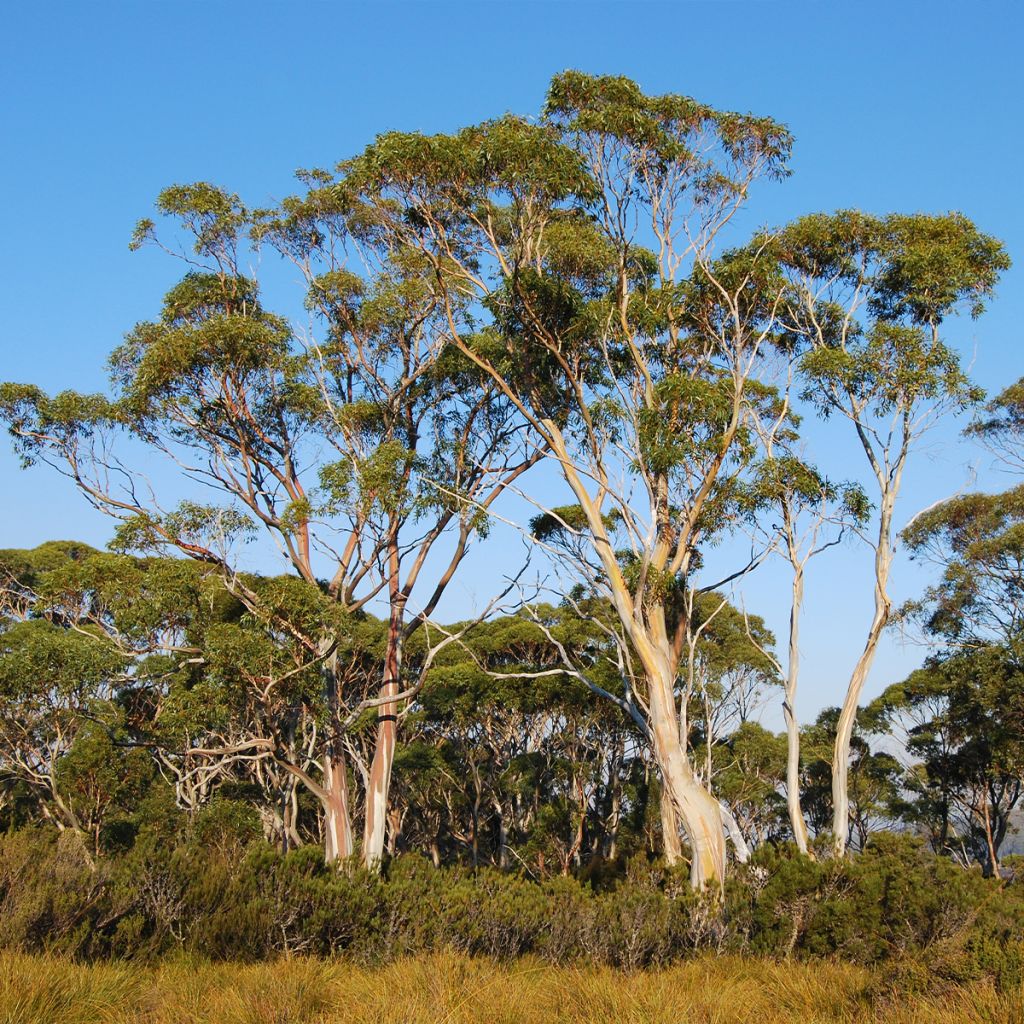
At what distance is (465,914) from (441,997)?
319cm

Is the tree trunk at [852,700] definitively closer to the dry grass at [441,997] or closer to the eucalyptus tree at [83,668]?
the dry grass at [441,997]

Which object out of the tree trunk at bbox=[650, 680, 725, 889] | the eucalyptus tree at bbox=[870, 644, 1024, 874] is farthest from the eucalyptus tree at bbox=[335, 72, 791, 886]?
the eucalyptus tree at bbox=[870, 644, 1024, 874]

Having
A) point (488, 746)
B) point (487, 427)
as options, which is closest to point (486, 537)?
point (487, 427)

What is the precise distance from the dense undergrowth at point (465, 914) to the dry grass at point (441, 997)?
2.47ft

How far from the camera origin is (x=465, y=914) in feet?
28.2

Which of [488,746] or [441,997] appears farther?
[488,746]

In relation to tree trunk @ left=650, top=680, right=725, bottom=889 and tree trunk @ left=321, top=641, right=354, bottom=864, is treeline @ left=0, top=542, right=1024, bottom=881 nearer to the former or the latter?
tree trunk @ left=321, top=641, right=354, bottom=864

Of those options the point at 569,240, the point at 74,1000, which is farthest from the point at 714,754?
the point at 74,1000

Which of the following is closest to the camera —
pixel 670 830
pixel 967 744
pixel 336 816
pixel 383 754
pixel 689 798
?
pixel 689 798

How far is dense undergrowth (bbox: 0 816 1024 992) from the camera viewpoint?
23.8ft

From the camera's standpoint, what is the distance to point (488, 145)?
44.5ft

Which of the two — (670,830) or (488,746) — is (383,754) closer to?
(670,830)

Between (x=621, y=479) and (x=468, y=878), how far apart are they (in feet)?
20.6

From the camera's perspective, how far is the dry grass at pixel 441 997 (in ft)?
16.9
